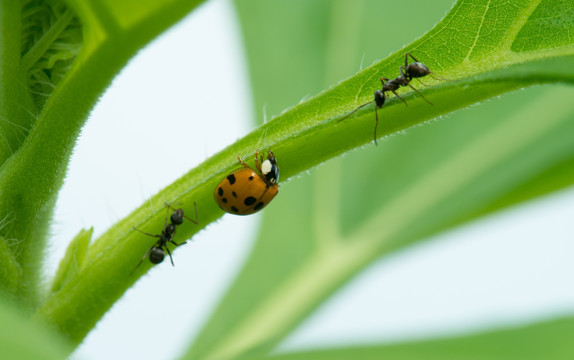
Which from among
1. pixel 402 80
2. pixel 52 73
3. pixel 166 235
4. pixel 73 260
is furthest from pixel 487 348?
pixel 52 73

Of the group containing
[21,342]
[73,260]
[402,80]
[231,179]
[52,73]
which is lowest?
[21,342]

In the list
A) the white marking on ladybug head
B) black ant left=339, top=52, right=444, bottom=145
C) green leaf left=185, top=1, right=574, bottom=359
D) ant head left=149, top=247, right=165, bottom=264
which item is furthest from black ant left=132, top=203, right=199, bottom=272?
green leaf left=185, top=1, right=574, bottom=359

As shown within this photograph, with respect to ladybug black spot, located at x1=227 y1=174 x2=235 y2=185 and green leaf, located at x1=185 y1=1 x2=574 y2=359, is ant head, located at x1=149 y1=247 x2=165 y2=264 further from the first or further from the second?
green leaf, located at x1=185 y1=1 x2=574 y2=359

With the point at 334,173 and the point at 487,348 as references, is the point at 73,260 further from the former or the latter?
the point at 334,173

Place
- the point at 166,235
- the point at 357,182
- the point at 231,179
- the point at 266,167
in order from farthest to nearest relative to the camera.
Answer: the point at 357,182 < the point at 231,179 < the point at 266,167 < the point at 166,235

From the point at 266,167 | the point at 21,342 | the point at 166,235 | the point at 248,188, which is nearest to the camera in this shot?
the point at 21,342

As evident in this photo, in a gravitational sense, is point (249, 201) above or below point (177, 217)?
above

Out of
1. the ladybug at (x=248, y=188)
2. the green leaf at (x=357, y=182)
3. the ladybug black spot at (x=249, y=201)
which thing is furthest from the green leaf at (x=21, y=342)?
the green leaf at (x=357, y=182)
